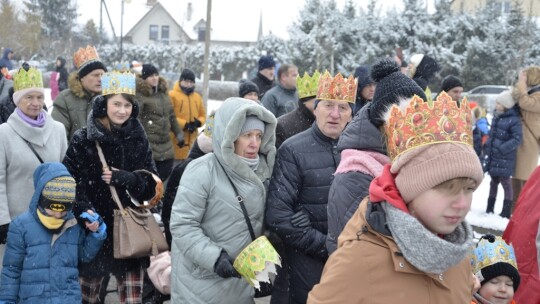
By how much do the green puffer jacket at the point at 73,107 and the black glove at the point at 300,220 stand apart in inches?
129

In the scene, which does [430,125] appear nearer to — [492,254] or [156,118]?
[492,254]

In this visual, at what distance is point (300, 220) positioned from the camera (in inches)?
157

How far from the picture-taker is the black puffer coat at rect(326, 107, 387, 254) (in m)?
3.09

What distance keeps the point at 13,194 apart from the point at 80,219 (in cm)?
91

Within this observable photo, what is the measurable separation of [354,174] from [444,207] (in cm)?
103

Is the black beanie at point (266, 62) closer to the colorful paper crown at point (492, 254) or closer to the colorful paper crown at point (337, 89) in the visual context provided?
the colorful paper crown at point (337, 89)

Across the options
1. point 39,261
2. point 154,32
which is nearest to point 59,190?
point 39,261

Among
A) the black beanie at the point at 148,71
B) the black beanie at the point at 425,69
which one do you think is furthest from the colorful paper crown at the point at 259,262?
the black beanie at the point at 148,71

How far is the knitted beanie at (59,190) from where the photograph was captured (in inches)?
172

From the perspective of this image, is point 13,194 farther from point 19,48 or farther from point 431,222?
point 19,48

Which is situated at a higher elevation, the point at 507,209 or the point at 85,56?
the point at 85,56

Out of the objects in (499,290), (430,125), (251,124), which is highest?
(430,125)

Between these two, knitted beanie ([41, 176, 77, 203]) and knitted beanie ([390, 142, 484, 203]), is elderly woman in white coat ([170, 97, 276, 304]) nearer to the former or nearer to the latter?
knitted beanie ([41, 176, 77, 203])

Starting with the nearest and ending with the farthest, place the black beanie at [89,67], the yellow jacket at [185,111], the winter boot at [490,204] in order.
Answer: the black beanie at [89,67] → the yellow jacket at [185,111] → the winter boot at [490,204]
